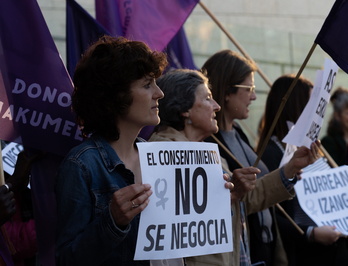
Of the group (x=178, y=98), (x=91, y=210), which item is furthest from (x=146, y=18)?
(x=91, y=210)

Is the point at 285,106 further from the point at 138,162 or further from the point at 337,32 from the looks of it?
the point at 138,162

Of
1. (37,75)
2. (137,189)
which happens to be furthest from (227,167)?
(137,189)

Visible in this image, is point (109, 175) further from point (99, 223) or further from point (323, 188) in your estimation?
point (323, 188)

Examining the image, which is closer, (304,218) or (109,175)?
(109,175)

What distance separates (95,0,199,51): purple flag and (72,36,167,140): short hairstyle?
165 cm

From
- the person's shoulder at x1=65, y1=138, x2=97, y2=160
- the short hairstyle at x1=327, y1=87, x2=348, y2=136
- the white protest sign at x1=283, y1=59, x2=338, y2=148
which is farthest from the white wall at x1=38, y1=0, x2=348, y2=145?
the person's shoulder at x1=65, y1=138, x2=97, y2=160

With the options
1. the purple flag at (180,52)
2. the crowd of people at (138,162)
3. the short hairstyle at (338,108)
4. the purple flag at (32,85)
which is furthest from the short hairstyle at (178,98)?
the short hairstyle at (338,108)

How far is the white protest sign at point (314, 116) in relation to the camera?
4480 mm

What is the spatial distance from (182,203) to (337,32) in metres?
1.33

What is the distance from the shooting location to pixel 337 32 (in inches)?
156

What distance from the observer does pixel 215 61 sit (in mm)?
4953

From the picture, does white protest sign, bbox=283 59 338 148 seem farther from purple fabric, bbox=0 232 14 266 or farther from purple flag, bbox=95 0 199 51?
purple fabric, bbox=0 232 14 266

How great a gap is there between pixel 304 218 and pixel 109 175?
8.08 ft

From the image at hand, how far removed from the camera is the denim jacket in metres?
2.92
